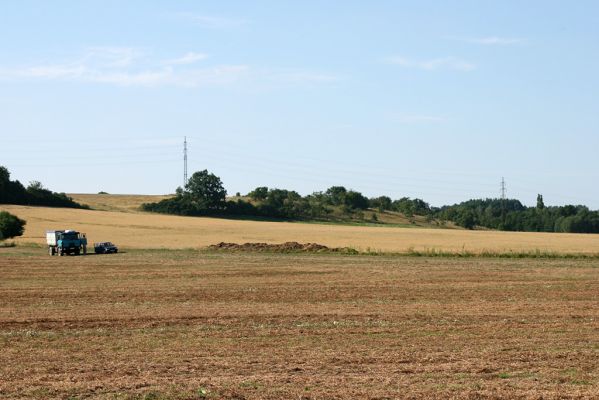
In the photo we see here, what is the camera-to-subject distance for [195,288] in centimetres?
3575

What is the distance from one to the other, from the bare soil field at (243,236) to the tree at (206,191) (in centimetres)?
1655

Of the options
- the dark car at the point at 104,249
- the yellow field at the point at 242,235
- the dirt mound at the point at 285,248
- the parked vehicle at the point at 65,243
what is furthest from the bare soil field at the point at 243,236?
the parked vehicle at the point at 65,243

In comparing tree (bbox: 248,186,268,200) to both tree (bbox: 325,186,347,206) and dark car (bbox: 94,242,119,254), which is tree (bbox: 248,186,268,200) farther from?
dark car (bbox: 94,242,119,254)

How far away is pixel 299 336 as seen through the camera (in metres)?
21.3

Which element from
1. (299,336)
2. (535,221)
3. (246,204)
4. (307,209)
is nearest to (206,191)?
(246,204)

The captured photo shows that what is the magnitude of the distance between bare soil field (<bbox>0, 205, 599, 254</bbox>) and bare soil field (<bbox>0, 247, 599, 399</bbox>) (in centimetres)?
3031

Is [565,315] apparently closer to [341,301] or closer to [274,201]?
[341,301]

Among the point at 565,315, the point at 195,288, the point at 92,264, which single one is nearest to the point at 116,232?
the point at 92,264

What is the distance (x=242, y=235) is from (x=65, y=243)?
77.8ft

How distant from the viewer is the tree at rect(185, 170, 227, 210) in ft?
409

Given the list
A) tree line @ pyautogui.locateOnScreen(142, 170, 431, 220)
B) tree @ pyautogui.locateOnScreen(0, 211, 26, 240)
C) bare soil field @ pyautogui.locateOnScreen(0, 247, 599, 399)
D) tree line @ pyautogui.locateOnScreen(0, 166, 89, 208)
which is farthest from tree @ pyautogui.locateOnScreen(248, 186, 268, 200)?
bare soil field @ pyautogui.locateOnScreen(0, 247, 599, 399)

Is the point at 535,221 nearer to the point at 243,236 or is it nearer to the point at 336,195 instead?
the point at 336,195

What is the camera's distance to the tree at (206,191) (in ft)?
409

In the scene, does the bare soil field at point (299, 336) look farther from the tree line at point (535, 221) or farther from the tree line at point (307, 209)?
the tree line at point (535, 221)
